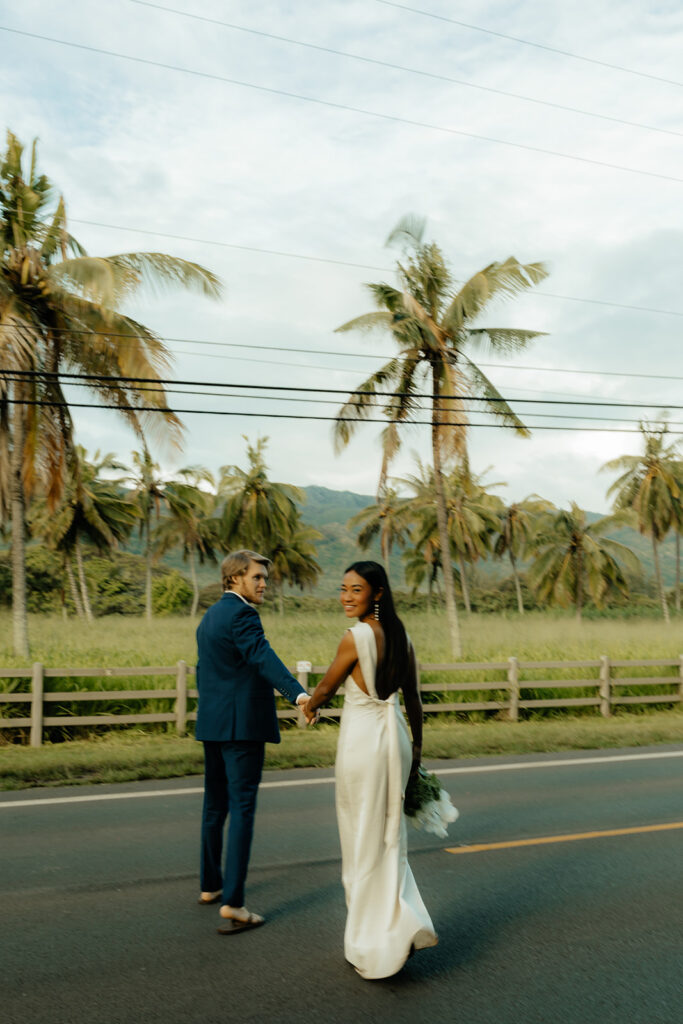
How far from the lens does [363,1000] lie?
13.3 ft

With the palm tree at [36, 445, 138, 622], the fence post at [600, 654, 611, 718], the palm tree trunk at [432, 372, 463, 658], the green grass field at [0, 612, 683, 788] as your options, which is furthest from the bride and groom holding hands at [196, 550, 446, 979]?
the palm tree at [36, 445, 138, 622]

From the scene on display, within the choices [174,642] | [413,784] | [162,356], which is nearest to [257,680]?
[413,784]

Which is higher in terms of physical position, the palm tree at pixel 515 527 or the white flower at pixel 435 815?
the palm tree at pixel 515 527

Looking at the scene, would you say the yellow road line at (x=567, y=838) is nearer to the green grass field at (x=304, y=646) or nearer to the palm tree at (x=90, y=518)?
the green grass field at (x=304, y=646)

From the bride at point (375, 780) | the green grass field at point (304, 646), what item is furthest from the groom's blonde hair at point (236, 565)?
the green grass field at point (304, 646)

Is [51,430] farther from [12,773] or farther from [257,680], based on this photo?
[257,680]

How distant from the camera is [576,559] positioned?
49719mm

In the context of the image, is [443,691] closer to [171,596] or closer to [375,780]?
[375,780]

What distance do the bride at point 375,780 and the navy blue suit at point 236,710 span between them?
1.73 feet

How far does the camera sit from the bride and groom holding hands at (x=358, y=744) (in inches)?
165

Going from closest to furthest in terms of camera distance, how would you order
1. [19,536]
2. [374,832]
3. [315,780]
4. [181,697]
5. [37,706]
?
1. [374,832]
2. [315,780]
3. [37,706]
4. [181,697]
5. [19,536]

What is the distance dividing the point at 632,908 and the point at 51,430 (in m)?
14.4

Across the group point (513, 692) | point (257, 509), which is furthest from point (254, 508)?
point (513, 692)

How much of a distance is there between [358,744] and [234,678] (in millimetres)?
910
